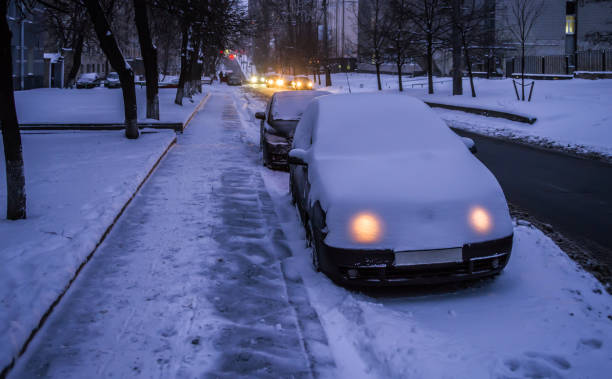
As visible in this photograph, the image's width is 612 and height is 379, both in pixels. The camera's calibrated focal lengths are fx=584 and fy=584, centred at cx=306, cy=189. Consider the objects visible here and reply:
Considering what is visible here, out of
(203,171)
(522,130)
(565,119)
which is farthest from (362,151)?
(565,119)

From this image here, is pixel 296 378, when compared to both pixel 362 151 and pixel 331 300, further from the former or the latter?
pixel 362 151

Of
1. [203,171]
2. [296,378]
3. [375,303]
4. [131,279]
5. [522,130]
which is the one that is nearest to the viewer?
[296,378]

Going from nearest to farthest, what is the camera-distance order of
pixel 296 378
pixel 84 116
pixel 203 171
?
pixel 296 378 < pixel 203 171 < pixel 84 116

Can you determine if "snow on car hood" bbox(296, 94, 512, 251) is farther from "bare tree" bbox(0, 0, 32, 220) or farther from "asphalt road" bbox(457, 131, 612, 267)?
"bare tree" bbox(0, 0, 32, 220)

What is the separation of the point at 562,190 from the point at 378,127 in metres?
4.36

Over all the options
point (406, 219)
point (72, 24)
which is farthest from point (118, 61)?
point (72, 24)

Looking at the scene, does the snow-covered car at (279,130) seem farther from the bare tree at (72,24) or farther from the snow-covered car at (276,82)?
the snow-covered car at (276,82)

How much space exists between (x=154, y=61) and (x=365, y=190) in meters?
15.2

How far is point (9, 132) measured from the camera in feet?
22.4

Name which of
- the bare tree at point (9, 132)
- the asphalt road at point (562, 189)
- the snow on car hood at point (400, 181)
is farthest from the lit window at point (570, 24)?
the bare tree at point (9, 132)

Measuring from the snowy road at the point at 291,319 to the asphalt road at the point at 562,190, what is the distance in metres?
0.69

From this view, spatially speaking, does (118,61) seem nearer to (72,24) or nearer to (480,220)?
(480,220)

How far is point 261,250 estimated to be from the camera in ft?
20.2

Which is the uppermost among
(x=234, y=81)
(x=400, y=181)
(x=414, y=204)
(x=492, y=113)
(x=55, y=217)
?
(x=234, y=81)
